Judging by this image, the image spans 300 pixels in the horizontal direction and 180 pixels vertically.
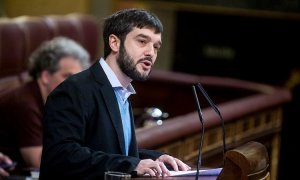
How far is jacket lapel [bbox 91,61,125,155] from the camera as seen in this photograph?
2.40 m

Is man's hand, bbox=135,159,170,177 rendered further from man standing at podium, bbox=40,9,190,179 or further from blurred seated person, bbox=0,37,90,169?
blurred seated person, bbox=0,37,90,169

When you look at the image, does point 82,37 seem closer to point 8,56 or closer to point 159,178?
point 8,56

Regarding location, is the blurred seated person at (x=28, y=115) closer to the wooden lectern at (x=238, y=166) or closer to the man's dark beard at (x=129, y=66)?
the man's dark beard at (x=129, y=66)

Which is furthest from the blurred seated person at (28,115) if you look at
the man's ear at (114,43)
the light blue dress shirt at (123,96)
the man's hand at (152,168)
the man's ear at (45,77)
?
the man's hand at (152,168)

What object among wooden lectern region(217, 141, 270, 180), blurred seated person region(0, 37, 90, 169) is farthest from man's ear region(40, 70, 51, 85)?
wooden lectern region(217, 141, 270, 180)

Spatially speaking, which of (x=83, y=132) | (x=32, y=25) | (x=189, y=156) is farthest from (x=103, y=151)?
(x=32, y=25)

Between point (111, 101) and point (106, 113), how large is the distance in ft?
0.14

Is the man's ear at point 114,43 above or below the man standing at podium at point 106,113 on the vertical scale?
above

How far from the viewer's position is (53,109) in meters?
2.31

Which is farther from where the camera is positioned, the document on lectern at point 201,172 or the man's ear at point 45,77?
the man's ear at point 45,77

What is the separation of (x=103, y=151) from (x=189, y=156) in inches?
70.8

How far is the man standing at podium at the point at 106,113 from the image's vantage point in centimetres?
226

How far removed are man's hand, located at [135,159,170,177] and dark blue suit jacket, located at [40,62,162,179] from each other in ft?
0.08

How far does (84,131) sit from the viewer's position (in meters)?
2.33
